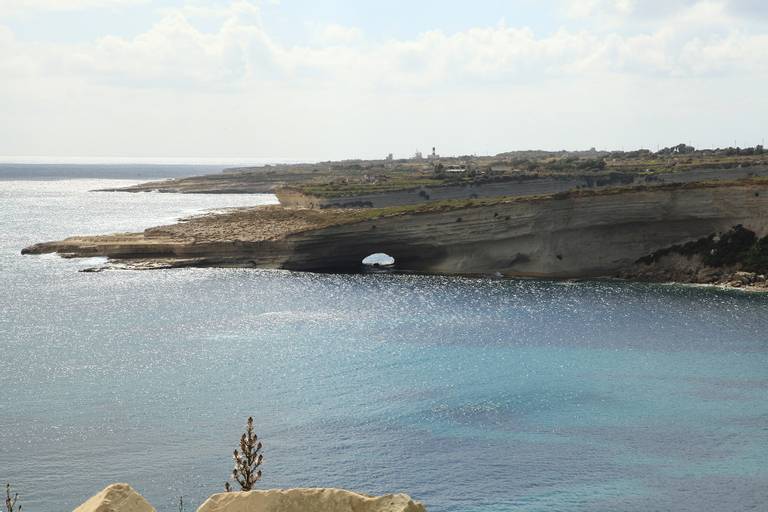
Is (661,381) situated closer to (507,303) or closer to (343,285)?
(507,303)

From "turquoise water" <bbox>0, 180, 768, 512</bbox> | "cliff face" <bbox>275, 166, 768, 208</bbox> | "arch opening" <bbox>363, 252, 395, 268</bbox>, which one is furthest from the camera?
"cliff face" <bbox>275, 166, 768, 208</bbox>

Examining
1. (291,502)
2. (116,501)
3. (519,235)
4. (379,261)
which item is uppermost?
(116,501)

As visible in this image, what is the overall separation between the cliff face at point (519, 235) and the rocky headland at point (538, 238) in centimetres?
10

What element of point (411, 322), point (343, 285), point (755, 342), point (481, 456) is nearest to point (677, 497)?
point (481, 456)

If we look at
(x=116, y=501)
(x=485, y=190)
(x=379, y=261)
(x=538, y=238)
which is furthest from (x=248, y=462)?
(x=485, y=190)

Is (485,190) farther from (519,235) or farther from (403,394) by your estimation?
(403,394)

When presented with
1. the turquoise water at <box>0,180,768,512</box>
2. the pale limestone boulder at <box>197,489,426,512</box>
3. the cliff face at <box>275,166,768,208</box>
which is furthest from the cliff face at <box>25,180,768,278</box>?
the pale limestone boulder at <box>197,489,426,512</box>

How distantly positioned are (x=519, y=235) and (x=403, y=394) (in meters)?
47.5

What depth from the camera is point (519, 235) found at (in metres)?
89.6

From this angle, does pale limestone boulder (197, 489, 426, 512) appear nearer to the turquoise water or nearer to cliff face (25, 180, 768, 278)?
the turquoise water

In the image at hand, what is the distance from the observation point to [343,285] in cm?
8356

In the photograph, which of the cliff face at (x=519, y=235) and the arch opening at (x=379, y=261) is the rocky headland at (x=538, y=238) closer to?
the cliff face at (x=519, y=235)

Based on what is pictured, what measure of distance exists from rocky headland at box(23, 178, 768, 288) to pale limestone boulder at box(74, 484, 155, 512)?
73845 millimetres

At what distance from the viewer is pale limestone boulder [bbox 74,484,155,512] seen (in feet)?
43.8
